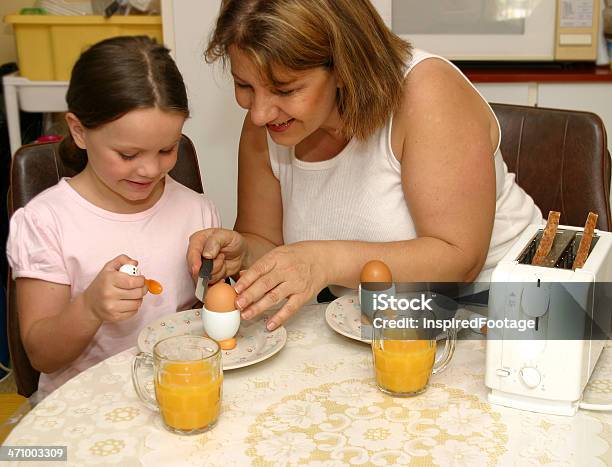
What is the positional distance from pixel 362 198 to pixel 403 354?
53cm

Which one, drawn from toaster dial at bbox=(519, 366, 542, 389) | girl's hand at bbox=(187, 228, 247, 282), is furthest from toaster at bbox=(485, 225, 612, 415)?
girl's hand at bbox=(187, 228, 247, 282)

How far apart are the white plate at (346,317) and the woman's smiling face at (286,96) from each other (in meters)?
0.31

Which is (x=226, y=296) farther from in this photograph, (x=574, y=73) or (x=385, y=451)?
(x=574, y=73)

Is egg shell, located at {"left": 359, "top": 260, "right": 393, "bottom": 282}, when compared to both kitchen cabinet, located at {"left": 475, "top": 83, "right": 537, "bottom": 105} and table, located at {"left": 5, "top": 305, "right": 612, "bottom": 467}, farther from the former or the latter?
kitchen cabinet, located at {"left": 475, "top": 83, "right": 537, "bottom": 105}

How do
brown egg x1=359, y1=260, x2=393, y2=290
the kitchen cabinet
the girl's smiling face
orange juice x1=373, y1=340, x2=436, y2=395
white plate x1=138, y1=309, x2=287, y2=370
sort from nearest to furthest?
orange juice x1=373, y1=340, x2=436, y2=395 → white plate x1=138, y1=309, x2=287, y2=370 → brown egg x1=359, y1=260, x2=393, y2=290 → the girl's smiling face → the kitchen cabinet

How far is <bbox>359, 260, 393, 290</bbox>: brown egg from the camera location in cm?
123

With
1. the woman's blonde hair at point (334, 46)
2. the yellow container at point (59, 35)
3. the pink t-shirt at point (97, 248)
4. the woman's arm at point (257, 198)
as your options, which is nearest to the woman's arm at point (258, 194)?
the woman's arm at point (257, 198)

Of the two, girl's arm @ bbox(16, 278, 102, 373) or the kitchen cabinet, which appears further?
the kitchen cabinet

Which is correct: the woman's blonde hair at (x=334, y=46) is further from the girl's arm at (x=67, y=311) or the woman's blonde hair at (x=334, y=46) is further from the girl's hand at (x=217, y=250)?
the girl's arm at (x=67, y=311)

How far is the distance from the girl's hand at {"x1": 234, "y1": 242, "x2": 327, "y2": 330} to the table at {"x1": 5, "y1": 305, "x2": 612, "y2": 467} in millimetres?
94

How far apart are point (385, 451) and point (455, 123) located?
67 cm

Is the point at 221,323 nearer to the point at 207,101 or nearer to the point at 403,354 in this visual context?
the point at 403,354

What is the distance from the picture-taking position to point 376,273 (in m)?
1.24

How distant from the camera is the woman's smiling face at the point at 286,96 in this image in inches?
51.2
